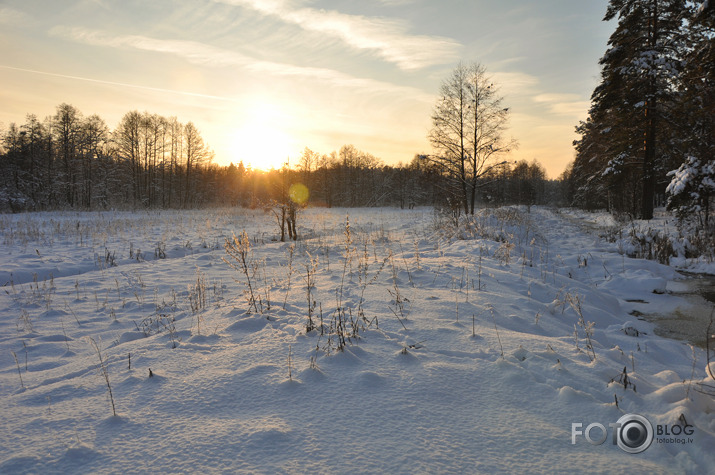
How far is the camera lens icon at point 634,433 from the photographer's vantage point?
1681 mm

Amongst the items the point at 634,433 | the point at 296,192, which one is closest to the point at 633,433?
the point at 634,433

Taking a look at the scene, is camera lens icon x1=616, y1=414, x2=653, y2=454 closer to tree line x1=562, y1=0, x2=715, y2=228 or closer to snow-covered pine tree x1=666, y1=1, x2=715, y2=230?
snow-covered pine tree x1=666, y1=1, x2=715, y2=230

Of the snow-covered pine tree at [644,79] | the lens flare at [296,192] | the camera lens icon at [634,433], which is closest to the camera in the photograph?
the camera lens icon at [634,433]

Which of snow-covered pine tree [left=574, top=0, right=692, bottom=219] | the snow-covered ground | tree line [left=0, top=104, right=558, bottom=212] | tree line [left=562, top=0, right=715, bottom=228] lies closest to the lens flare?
tree line [left=0, top=104, right=558, bottom=212]

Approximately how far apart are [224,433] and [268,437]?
24 cm

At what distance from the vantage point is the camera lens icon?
1.68 meters

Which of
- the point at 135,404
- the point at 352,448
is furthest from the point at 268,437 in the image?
the point at 135,404

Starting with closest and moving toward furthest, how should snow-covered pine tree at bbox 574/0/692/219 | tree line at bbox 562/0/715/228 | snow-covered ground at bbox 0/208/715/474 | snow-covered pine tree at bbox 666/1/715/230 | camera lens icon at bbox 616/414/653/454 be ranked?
snow-covered ground at bbox 0/208/715/474, camera lens icon at bbox 616/414/653/454, snow-covered pine tree at bbox 666/1/715/230, tree line at bbox 562/0/715/228, snow-covered pine tree at bbox 574/0/692/219

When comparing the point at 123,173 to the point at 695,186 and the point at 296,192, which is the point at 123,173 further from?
the point at 695,186

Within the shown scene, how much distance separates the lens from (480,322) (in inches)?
138

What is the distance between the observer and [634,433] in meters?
1.77

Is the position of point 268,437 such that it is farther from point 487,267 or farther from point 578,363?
point 487,267

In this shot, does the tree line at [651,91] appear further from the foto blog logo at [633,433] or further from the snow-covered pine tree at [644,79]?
the foto blog logo at [633,433]

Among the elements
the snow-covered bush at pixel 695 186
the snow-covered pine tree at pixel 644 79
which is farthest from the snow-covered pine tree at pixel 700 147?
the snow-covered pine tree at pixel 644 79
